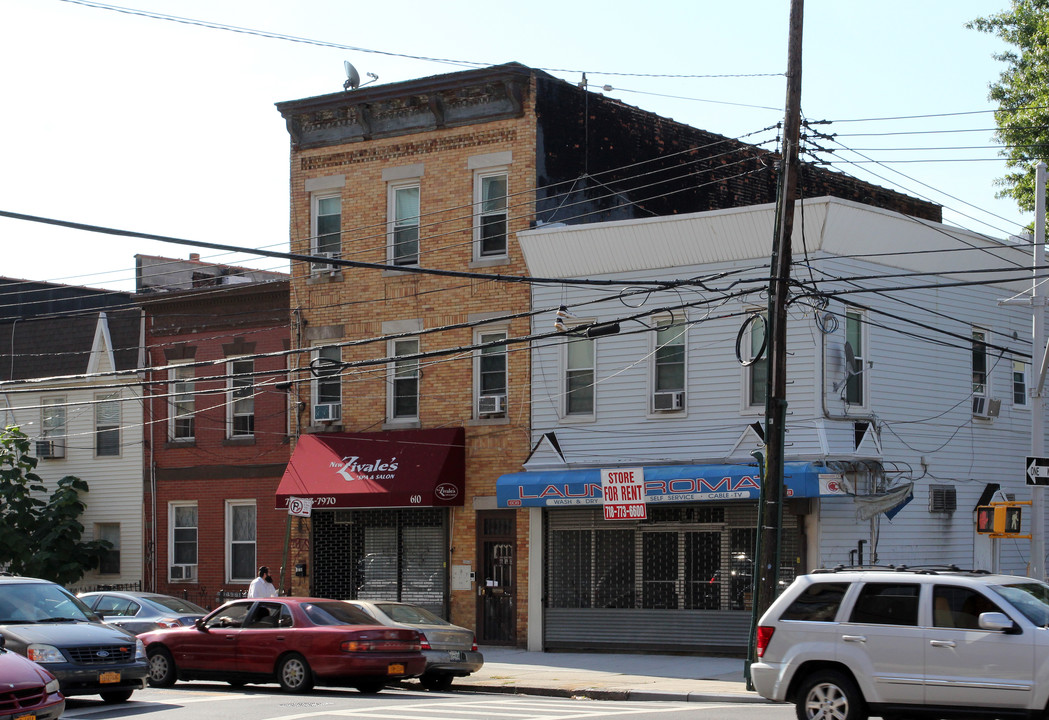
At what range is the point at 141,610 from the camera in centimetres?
2306

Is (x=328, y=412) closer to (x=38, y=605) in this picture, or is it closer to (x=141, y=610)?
(x=141, y=610)

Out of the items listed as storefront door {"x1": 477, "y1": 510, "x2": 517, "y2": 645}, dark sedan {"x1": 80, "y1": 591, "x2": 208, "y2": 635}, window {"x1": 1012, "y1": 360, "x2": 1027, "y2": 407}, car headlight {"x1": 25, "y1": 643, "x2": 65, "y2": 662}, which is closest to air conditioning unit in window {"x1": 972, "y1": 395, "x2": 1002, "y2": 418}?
window {"x1": 1012, "y1": 360, "x2": 1027, "y2": 407}

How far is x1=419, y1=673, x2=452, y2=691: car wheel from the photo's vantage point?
20.3m

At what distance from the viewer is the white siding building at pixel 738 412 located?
910 inches

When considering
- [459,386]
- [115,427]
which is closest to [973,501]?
[459,386]

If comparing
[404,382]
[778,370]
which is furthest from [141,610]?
[778,370]

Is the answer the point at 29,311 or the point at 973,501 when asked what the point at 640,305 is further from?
the point at 29,311

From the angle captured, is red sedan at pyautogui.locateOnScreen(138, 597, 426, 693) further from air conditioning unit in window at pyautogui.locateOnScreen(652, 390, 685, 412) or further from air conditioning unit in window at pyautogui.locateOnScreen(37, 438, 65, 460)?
air conditioning unit in window at pyautogui.locateOnScreen(37, 438, 65, 460)

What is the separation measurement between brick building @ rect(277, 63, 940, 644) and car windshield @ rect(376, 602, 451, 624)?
17.5 ft

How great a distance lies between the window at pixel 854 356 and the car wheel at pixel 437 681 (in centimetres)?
819

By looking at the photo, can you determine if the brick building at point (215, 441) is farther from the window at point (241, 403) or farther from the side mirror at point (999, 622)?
the side mirror at point (999, 622)

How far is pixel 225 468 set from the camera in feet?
103

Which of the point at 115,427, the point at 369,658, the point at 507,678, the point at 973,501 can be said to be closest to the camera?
the point at 369,658

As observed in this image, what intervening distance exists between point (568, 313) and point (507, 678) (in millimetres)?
7581
